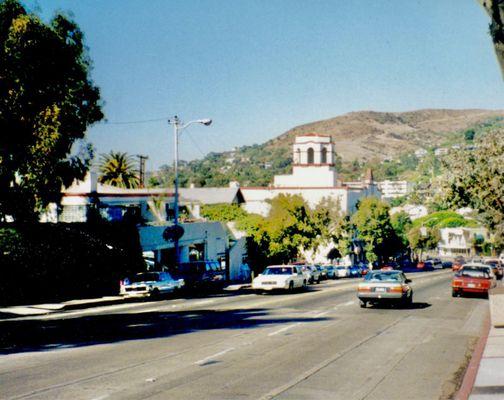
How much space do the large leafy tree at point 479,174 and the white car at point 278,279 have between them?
9.08 meters

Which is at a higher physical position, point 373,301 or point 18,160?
point 18,160

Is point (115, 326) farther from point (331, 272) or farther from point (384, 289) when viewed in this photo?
point (331, 272)

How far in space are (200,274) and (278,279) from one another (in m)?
7.07

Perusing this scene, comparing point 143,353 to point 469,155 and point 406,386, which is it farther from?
point 469,155

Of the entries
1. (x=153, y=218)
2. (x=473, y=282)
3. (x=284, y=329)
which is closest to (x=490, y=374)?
(x=284, y=329)

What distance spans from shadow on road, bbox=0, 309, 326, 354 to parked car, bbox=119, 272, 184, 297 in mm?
9373

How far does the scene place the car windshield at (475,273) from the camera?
31483mm

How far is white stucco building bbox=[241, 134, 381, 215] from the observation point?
286 feet

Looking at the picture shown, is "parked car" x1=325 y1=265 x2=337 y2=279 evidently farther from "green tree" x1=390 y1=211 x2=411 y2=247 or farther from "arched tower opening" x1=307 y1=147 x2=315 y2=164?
"green tree" x1=390 y1=211 x2=411 y2=247

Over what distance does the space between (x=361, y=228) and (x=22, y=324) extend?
66.1 meters

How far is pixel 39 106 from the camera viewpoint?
26.2 meters

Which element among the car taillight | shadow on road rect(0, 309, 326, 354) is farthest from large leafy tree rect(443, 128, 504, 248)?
shadow on road rect(0, 309, 326, 354)

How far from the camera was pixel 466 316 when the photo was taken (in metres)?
23.2

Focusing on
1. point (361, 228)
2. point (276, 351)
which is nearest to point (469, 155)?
point (276, 351)
